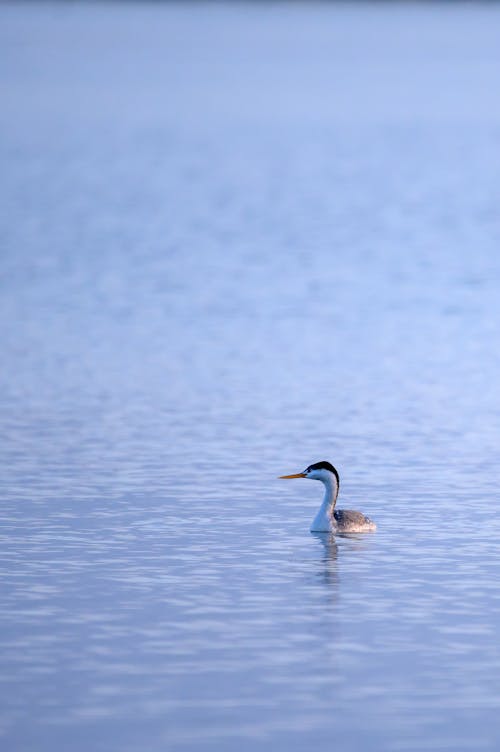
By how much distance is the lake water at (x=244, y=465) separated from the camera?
14320 millimetres

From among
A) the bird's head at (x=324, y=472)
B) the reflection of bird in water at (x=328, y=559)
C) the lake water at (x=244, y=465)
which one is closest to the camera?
the lake water at (x=244, y=465)

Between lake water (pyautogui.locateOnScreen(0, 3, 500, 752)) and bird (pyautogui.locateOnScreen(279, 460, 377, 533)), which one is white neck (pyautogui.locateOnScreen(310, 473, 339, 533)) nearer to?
bird (pyautogui.locateOnScreen(279, 460, 377, 533))

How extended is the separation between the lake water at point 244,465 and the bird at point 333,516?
0.47ft

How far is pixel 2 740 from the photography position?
43.6ft

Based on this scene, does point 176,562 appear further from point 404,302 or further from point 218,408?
point 404,302

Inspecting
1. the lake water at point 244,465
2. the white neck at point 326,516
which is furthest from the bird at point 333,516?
the lake water at point 244,465

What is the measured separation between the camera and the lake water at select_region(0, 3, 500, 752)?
14320mm

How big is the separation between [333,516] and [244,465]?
355 cm

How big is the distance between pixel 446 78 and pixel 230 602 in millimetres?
126680

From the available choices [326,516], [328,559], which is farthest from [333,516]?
[328,559]

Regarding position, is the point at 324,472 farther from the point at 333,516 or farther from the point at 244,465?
the point at 244,465

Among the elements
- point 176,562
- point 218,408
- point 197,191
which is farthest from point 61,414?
point 197,191

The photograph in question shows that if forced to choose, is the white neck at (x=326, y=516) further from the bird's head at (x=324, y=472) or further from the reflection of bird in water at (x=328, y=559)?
the bird's head at (x=324, y=472)

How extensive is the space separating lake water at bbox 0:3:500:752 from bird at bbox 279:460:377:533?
0.14 metres
